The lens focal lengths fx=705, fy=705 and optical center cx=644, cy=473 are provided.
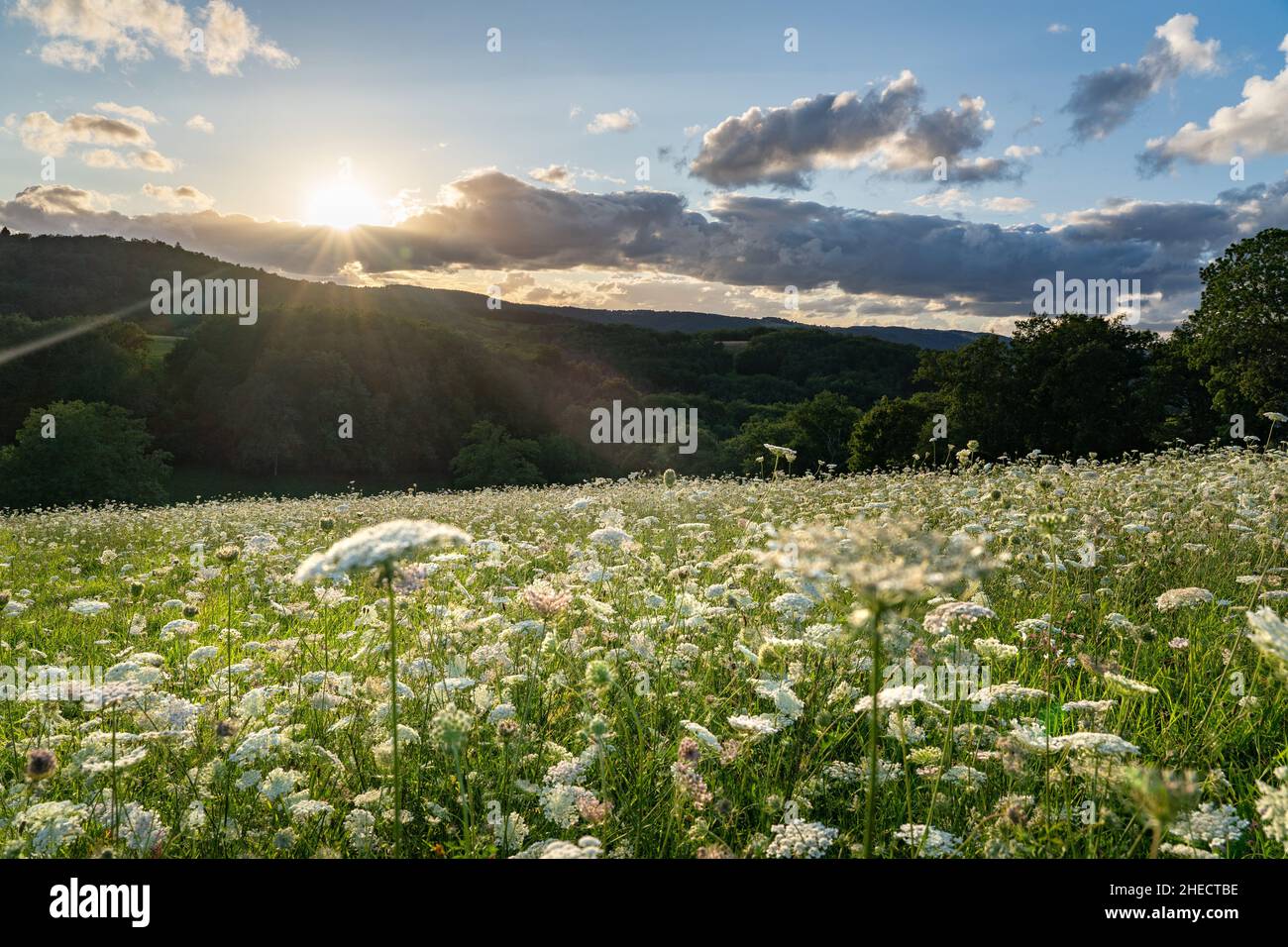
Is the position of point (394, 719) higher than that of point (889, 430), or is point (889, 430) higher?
point (394, 719)

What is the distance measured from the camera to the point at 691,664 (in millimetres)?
4293

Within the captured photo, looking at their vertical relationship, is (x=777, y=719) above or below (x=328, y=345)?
below

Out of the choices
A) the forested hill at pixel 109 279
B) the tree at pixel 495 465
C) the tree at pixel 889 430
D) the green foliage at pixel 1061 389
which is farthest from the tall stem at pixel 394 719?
the forested hill at pixel 109 279

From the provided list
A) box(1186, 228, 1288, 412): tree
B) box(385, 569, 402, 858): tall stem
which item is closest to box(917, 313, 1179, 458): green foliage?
box(1186, 228, 1288, 412): tree

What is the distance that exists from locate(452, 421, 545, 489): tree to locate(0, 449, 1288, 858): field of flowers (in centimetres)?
5608

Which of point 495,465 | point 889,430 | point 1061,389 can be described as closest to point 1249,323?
point 1061,389

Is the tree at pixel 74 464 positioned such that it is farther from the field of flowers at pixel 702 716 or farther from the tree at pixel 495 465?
the field of flowers at pixel 702 716

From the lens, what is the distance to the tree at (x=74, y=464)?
42875 millimetres

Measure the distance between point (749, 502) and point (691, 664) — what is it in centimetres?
614

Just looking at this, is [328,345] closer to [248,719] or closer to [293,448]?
[293,448]

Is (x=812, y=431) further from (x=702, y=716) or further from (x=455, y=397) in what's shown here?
(x=702, y=716)

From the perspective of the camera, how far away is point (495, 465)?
→ 205ft

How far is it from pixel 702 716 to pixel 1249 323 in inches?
1835
